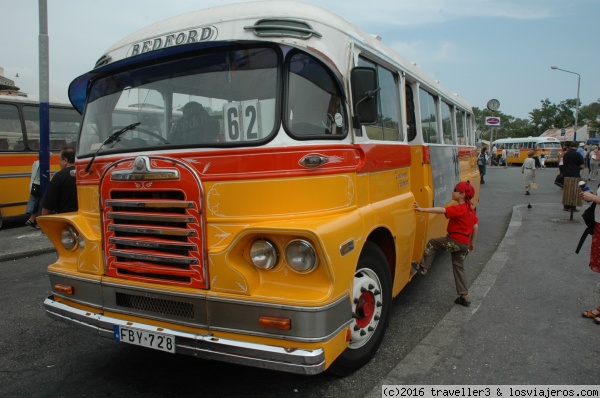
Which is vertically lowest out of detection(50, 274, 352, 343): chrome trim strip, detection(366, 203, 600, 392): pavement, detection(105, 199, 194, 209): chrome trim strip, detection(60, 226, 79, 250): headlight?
detection(366, 203, 600, 392): pavement

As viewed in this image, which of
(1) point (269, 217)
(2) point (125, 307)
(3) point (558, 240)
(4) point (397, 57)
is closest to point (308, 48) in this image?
(1) point (269, 217)

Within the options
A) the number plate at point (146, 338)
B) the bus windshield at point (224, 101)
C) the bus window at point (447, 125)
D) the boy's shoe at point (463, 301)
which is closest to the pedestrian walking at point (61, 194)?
the bus windshield at point (224, 101)

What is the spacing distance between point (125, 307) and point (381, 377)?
6.50 ft

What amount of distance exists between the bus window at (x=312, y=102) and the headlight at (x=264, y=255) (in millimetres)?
755

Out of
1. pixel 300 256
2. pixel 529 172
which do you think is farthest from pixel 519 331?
pixel 529 172

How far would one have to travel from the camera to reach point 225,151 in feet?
9.87

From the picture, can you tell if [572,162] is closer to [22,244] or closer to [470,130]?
[470,130]

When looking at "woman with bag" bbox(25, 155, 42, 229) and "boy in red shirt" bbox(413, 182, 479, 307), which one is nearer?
"boy in red shirt" bbox(413, 182, 479, 307)

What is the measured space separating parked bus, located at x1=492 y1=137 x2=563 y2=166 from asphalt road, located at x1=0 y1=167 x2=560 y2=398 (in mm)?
41663

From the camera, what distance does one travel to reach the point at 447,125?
7.13 m

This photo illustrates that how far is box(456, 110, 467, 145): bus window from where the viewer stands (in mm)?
8309

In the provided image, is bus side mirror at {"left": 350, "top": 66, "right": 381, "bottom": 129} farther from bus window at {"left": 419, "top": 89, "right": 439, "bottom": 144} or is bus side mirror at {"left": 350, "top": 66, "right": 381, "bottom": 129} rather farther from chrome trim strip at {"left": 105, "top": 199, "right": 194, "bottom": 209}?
bus window at {"left": 419, "top": 89, "right": 439, "bottom": 144}

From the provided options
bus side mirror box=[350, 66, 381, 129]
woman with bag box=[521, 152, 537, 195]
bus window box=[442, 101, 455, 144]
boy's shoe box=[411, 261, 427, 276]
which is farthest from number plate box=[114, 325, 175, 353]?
woman with bag box=[521, 152, 537, 195]

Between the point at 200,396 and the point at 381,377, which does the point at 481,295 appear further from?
the point at 200,396
